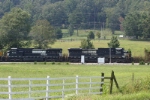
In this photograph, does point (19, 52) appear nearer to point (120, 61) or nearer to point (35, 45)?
point (120, 61)

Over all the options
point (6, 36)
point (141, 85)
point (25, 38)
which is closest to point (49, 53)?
point (6, 36)

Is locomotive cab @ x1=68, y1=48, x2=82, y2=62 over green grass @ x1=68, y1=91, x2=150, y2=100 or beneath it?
over

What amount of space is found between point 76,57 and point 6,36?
25841 millimetres

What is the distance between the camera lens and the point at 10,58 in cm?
8056

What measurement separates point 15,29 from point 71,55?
2759 centimetres

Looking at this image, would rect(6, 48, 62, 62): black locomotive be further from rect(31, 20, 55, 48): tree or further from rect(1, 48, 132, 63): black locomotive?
rect(31, 20, 55, 48): tree

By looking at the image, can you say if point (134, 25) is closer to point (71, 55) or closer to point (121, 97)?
point (71, 55)

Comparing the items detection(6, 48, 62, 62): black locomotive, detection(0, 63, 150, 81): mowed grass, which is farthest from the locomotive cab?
detection(0, 63, 150, 81): mowed grass

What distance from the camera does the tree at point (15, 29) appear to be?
98.6m

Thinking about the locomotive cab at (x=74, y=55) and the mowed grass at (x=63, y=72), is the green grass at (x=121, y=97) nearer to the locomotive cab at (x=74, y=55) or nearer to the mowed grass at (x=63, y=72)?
the mowed grass at (x=63, y=72)

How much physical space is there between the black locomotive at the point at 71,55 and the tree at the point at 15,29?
A: 16.4 metres

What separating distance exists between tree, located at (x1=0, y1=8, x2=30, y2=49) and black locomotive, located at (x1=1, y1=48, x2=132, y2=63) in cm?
1641

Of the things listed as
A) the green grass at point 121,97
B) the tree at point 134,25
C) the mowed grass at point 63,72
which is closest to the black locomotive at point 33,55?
the mowed grass at point 63,72

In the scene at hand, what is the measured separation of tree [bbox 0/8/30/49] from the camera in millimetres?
98562
